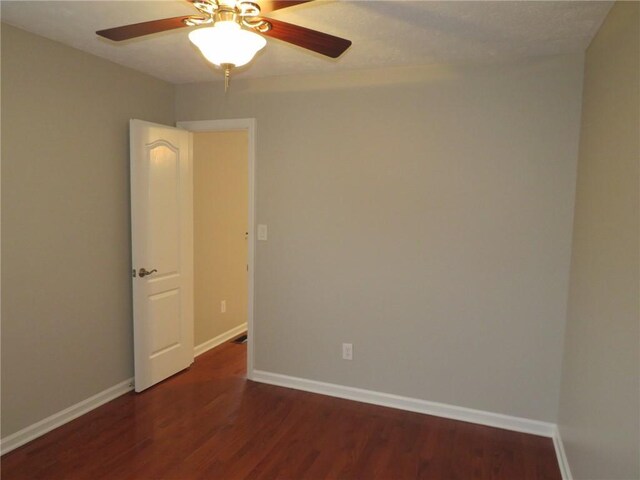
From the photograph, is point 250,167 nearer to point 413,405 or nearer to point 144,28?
point 144,28

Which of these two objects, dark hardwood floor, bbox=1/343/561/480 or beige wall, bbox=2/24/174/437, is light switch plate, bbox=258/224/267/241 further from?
A: dark hardwood floor, bbox=1/343/561/480

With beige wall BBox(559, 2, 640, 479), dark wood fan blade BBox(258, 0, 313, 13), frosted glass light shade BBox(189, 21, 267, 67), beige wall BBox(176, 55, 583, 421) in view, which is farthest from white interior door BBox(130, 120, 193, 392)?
beige wall BBox(559, 2, 640, 479)

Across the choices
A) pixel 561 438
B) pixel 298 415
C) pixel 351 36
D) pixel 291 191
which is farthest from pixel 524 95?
pixel 298 415

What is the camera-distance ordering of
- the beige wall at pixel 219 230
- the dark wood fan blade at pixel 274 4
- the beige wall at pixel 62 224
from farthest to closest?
the beige wall at pixel 219 230, the beige wall at pixel 62 224, the dark wood fan blade at pixel 274 4

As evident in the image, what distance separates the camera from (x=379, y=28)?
228 cm

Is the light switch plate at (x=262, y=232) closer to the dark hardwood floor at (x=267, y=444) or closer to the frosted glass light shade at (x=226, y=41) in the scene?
the dark hardwood floor at (x=267, y=444)

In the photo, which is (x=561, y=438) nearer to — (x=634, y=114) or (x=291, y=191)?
(x=634, y=114)

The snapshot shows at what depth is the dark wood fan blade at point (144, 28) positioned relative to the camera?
161cm

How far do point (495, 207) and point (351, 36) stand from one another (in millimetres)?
1361

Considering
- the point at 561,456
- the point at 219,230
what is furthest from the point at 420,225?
the point at 219,230

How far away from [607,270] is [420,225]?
1267 millimetres

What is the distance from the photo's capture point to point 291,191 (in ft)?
10.8

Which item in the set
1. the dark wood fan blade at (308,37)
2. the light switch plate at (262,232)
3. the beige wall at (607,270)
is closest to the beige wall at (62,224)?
the light switch plate at (262,232)

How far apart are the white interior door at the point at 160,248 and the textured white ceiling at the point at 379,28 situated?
2.12ft
